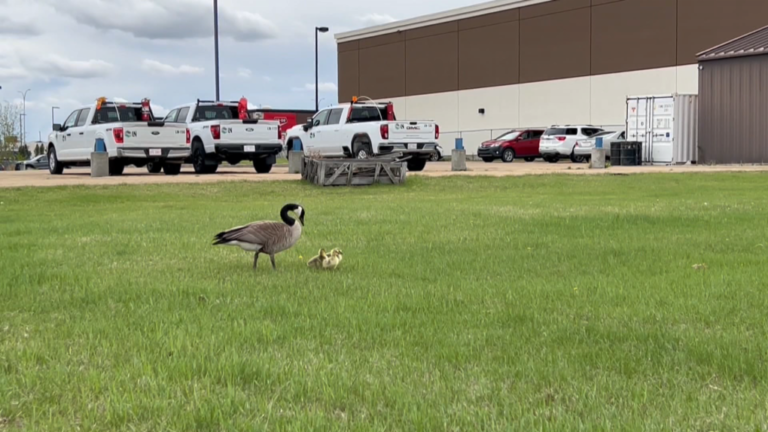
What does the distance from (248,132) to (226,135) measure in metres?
0.65

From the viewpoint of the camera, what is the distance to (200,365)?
420cm

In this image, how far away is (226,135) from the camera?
2380 cm

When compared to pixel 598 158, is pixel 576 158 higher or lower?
higher

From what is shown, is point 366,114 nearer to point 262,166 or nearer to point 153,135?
point 262,166

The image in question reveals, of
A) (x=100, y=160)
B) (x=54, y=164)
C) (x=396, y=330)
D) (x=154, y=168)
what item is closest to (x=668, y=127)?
(x=154, y=168)

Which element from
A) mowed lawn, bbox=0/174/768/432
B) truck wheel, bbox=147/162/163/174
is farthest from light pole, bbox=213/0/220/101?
mowed lawn, bbox=0/174/768/432

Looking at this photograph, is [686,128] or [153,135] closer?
[153,135]

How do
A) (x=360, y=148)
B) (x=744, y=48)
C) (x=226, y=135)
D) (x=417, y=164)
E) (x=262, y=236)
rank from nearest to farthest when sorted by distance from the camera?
1. (x=262, y=236)
2. (x=226, y=135)
3. (x=360, y=148)
4. (x=417, y=164)
5. (x=744, y=48)

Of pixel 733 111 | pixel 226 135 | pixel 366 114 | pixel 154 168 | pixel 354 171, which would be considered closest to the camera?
pixel 354 171

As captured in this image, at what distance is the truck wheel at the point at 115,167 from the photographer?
23.6 metres

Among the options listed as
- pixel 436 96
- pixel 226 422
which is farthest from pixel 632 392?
pixel 436 96

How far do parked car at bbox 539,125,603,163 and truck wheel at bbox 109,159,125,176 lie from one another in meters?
21.2

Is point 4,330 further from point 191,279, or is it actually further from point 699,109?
point 699,109

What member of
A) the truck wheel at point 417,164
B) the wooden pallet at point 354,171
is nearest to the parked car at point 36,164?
the truck wheel at point 417,164
